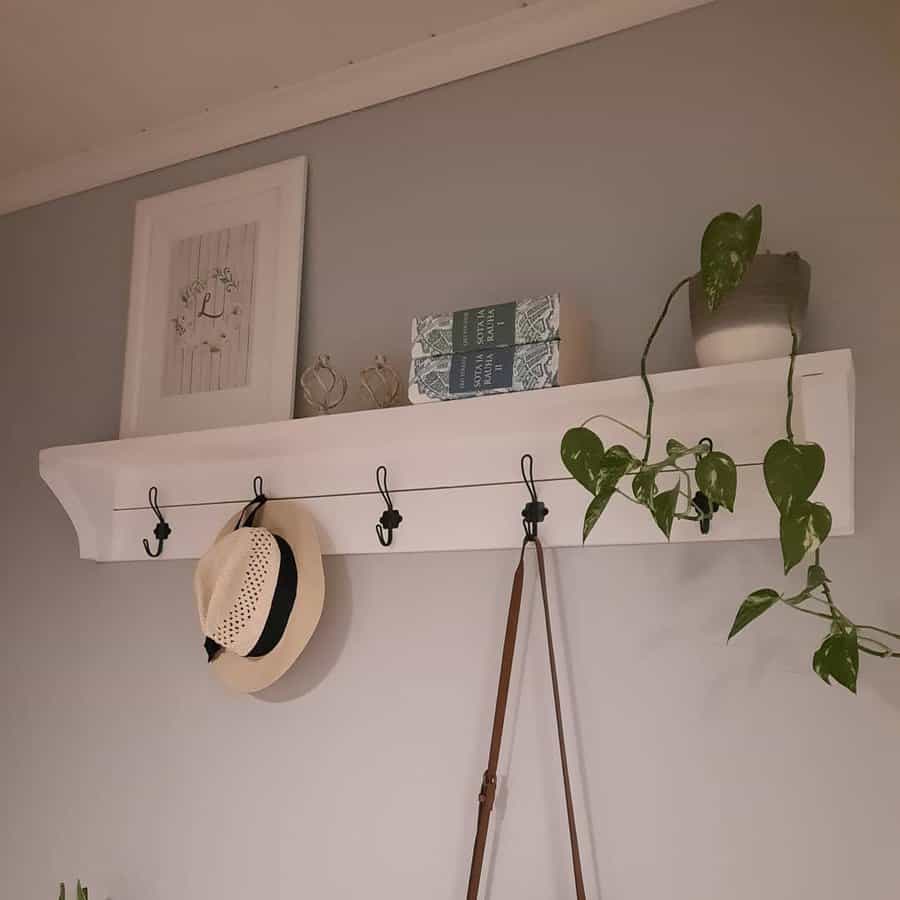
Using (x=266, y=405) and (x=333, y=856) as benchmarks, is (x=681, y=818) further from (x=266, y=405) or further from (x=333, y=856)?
(x=266, y=405)

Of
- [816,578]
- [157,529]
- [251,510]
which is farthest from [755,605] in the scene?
[157,529]

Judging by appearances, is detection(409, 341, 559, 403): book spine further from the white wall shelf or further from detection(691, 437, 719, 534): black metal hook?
detection(691, 437, 719, 534): black metal hook

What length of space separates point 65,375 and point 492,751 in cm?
112

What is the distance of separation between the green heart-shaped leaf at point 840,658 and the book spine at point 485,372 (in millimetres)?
407

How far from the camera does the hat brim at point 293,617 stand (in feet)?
4.22

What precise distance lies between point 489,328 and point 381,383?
0.23 metres

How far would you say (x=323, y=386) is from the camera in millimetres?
1371

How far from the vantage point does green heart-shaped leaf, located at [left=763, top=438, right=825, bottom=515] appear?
0.83m

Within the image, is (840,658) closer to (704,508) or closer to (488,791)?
(704,508)

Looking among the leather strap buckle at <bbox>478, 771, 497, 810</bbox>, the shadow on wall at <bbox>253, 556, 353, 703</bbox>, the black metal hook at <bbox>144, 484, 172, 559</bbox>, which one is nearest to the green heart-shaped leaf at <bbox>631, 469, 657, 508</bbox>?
the leather strap buckle at <bbox>478, 771, 497, 810</bbox>

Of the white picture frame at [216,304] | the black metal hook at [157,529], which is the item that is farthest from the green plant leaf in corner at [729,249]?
the black metal hook at [157,529]

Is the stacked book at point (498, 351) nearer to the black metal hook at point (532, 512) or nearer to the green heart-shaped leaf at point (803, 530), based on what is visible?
the black metal hook at point (532, 512)

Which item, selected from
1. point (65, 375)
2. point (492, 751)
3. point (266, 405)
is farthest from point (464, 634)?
point (65, 375)

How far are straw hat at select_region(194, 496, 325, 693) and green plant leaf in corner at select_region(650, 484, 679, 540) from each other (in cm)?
56
